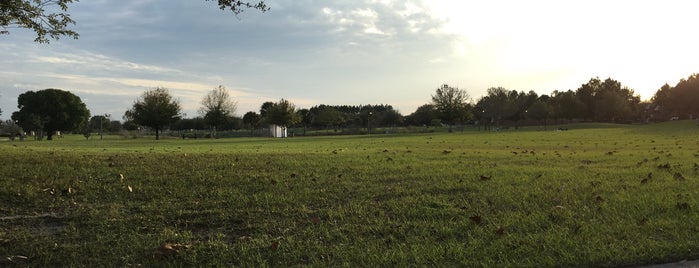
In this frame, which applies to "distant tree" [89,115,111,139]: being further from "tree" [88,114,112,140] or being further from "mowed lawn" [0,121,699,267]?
"mowed lawn" [0,121,699,267]

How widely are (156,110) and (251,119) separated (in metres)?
48.3

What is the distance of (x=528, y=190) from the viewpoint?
307 inches

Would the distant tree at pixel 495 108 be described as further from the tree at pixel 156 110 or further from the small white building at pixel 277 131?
the tree at pixel 156 110

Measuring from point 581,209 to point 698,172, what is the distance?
17.5 ft

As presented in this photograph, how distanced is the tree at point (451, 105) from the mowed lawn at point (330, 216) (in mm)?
75792

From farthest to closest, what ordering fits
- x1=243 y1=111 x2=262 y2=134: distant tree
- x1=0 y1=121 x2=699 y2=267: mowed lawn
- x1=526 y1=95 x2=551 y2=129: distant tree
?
1. x1=243 y1=111 x2=262 y2=134: distant tree
2. x1=526 y1=95 x2=551 y2=129: distant tree
3. x1=0 y1=121 x2=699 y2=267: mowed lawn

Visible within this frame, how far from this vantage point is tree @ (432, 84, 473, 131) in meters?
84.1

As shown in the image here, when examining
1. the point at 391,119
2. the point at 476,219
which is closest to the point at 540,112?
the point at 391,119

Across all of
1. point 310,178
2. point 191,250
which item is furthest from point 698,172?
point 191,250

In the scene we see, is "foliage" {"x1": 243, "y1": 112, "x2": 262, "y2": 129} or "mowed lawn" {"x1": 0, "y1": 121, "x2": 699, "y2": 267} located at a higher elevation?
"foliage" {"x1": 243, "y1": 112, "x2": 262, "y2": 129}

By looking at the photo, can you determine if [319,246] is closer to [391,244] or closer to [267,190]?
[391,244]

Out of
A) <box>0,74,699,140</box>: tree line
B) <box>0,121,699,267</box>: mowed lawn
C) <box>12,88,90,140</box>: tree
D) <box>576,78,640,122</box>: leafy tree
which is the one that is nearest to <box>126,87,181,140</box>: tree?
<box>0,74,699,140</box>: tree line

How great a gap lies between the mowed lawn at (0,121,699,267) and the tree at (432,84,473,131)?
75.8 meters

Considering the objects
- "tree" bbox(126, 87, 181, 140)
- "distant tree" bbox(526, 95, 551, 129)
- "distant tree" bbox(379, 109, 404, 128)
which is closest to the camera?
"tree" bbox(126, 87, 181, 140)
